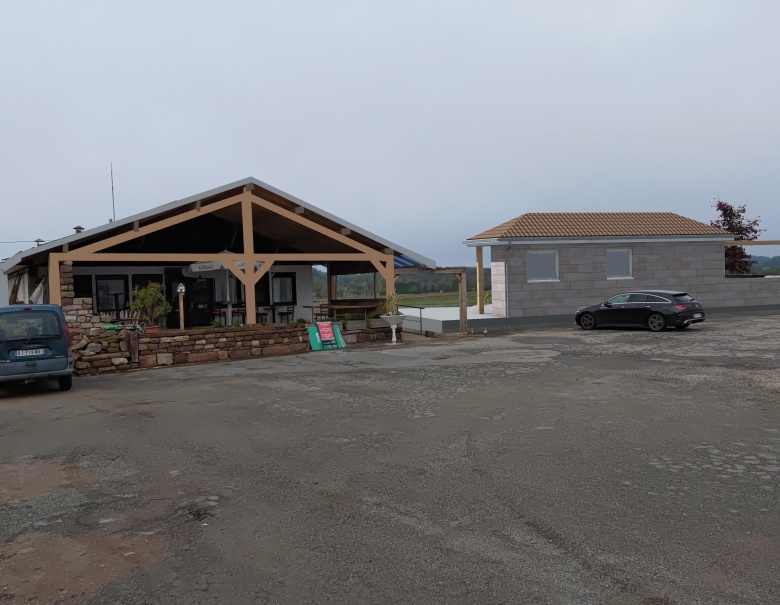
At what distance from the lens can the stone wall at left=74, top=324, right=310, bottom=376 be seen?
15.5 m

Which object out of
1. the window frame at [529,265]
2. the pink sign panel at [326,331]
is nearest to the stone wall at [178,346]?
the pink sign panel at [326,331]

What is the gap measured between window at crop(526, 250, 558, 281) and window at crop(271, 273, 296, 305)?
9.21 metres

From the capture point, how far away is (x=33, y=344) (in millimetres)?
11891

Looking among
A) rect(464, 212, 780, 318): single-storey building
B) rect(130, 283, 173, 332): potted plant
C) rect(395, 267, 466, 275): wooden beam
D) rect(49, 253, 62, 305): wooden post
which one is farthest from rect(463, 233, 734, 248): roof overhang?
rect(49, 253, 62, 305): wooden post

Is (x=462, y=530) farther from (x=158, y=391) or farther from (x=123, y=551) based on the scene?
(x=158, y=391)

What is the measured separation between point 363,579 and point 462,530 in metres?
1.00

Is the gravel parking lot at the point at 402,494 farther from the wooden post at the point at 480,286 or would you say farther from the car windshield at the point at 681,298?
the wooden post at the point at 480,286

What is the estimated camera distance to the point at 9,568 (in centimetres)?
427

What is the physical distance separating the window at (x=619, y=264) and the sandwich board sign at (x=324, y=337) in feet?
42.7

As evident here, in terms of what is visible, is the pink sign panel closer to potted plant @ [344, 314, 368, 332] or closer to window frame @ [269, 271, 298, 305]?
potted plant @ [344, 314, 368, 332]

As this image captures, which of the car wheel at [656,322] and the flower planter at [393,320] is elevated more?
the flower planter at [393,320]

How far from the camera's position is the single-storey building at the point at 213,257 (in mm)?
17078

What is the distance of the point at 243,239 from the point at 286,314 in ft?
15.5

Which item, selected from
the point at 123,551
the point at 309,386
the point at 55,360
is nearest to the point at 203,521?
the point at 123,551
